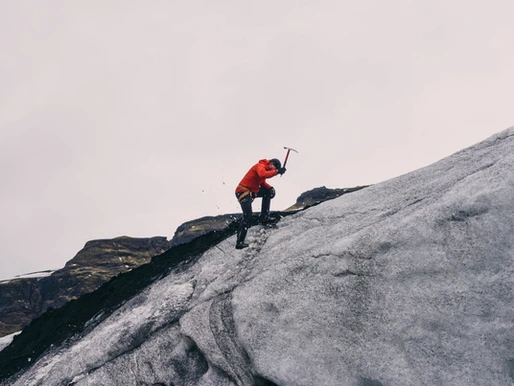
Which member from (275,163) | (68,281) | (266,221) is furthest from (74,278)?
(275,163)

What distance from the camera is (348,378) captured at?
11.7 m

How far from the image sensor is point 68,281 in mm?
101750

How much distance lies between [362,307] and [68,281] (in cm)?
10305

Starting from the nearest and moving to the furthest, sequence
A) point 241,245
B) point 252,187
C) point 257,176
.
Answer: point 241,245, point 257,176, point 252,187

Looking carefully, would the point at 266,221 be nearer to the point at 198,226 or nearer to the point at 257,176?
the point at 257,176

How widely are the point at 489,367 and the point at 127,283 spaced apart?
16296 mm

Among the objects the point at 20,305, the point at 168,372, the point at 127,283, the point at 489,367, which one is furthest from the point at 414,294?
the point at 20,305

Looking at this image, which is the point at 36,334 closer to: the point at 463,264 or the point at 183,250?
the point at 183,250

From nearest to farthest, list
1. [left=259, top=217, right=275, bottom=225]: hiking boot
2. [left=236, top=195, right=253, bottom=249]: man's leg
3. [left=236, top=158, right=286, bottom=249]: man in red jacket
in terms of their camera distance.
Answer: [left=236, top=158, right=286, bottom=249]: man in red jacket, [left=236, top=195, right=253, bottom=249]: man's leg, [left=259, top=217, right=275, bottom=225]: hiking boot

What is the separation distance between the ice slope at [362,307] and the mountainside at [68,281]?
84949 mm

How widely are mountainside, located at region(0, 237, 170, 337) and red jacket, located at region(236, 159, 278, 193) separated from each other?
8533cm

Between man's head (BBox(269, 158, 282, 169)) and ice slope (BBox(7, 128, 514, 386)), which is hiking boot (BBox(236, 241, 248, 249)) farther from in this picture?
man's head (BBox(269, 158, 282, 169))

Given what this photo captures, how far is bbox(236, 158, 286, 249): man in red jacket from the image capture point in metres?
17.9

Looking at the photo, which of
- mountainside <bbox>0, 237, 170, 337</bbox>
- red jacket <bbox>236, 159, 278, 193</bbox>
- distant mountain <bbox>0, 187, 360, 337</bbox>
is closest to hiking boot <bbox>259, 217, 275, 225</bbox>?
red jacket <bbox>236, 159, 278, 193</bbox>
